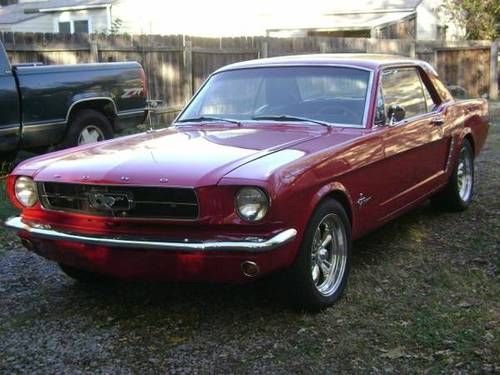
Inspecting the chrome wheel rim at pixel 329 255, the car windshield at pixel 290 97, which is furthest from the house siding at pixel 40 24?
the chrome wheel rim at pixel 329 255

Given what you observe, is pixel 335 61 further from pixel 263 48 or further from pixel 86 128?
pixel 263 48

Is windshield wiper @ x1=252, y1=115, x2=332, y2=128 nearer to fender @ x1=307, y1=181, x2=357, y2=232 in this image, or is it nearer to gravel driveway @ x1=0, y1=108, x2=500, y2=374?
fender @ x1=307, y1=181, x2=357, y2=232

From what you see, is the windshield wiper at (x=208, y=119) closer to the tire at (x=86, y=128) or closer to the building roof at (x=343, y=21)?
the tire at (x=86, y=128)

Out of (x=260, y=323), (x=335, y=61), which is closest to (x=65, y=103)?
(x=335, y=61)

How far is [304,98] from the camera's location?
5.14 meters

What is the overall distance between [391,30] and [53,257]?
21.7 meters

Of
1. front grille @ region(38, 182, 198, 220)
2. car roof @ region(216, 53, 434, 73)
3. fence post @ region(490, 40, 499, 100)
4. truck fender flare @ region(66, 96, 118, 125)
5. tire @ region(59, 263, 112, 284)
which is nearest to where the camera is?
front grille @ region(38, 182, 198, 220)

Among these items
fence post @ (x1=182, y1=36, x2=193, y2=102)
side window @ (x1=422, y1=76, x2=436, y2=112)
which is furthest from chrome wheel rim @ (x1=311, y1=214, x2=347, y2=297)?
fence post @ (x1=182, y1=36, x2=193, y2=102)

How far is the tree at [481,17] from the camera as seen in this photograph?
24.8 meters

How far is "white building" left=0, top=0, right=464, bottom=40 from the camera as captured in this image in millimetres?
25094

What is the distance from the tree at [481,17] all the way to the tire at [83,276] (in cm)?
2275

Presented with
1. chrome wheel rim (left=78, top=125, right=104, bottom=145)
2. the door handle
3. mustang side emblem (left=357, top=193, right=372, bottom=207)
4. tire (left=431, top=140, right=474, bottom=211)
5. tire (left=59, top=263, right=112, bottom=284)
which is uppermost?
the door handle

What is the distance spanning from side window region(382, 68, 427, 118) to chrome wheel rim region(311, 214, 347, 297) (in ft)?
3.98

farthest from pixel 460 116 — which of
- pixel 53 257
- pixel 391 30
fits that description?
pixel 391 30
